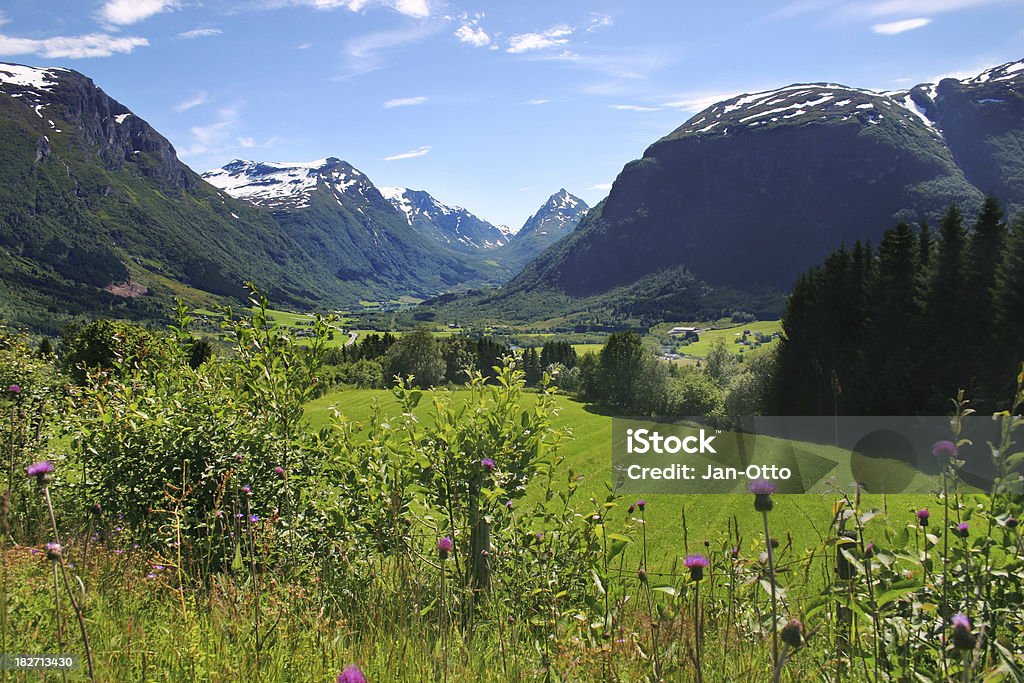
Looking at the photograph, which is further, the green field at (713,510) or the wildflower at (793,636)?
the green field at (713,510)

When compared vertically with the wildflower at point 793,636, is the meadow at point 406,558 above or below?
below

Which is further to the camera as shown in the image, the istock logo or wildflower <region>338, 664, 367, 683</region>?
the istock logo

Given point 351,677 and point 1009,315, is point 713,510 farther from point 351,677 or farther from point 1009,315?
point 351,677

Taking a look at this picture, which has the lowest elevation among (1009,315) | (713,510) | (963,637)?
(713,510)

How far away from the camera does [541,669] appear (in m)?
2.61

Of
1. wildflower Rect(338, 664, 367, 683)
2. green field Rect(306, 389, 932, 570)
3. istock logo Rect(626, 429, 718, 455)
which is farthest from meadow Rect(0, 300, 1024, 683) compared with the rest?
istock logo Rect(626, 429, 718, 455)

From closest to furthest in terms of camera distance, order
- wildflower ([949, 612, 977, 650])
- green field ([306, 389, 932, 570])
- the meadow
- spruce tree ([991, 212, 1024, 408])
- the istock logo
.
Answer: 1. wildflower ([949, 612, 977, 650])
2. the meadow
3. green field ([306, 389, 932, 570])
4. the istock logo
5. spruce tree ([991, 212, 1024, 408])

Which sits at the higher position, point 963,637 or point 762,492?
point 762,492

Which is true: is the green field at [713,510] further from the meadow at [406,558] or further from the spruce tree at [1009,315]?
the spruce tree at [1009,315]

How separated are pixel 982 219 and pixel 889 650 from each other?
39.1m

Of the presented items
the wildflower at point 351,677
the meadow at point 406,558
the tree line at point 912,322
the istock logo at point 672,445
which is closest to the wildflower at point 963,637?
the meadow at point 406,558

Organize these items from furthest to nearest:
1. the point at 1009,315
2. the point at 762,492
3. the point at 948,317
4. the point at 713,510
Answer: the point at 948,317 < the point at 1009,315 < the point at 713,510 < the point at 762,492

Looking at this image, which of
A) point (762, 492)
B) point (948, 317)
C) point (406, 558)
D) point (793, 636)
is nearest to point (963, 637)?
point (793, 636)

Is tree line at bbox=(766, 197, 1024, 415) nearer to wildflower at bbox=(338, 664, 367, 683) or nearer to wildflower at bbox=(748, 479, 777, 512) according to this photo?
wildflower at bbox=(748, 479, 777, 512)
